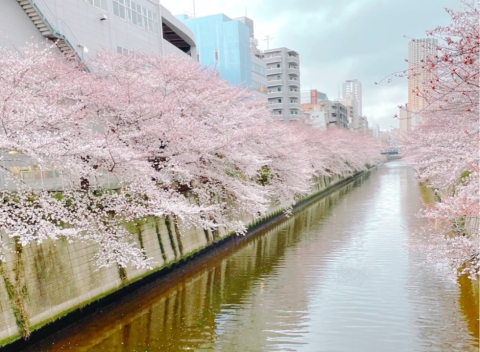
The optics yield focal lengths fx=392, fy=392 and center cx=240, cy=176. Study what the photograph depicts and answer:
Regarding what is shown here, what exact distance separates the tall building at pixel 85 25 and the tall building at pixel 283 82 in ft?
145

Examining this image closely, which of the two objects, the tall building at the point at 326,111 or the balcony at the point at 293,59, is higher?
the balcony at the point at 293,59

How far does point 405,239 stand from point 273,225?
9166mm

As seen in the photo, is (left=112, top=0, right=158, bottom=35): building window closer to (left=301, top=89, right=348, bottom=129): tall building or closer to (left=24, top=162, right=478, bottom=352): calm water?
(left=24, top=162, right=478, bottom=352): calm water

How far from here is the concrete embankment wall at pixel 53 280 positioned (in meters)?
10.0

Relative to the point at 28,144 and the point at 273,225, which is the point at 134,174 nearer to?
the point at 28,144

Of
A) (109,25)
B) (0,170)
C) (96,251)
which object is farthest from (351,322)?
(109,25)

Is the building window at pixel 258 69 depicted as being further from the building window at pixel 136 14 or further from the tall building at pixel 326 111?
the building window at pixel 136 14

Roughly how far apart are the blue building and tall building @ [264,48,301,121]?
2032 centimetres

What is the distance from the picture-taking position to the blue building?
49469mm

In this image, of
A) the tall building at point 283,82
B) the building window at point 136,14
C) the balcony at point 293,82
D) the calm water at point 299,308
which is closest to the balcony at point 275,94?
the tall building at point 283,82

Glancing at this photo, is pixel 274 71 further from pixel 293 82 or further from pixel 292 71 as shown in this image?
pixel 293 82

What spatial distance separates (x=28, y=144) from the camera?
381 inches

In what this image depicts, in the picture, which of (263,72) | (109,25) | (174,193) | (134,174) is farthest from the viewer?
(263,72)

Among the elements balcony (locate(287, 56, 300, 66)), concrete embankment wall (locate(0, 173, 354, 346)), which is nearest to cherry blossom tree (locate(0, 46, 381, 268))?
concrete embankment wall (locate(0, 173, 354, 346))
